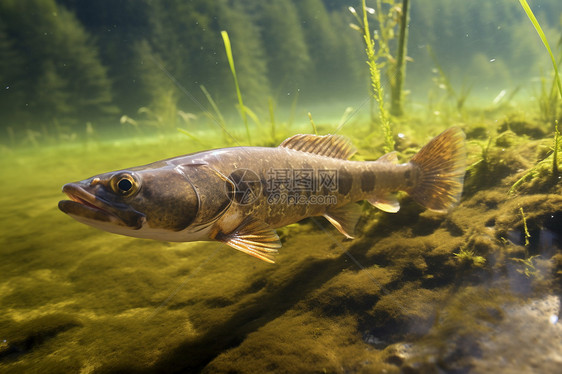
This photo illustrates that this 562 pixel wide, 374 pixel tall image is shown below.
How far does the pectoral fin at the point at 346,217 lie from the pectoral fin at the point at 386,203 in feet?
0.67

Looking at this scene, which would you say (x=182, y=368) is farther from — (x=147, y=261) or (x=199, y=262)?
(x=147, y=261)

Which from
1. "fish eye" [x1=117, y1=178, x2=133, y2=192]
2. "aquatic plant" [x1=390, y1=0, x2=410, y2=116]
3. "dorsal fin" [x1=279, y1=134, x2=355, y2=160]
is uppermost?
"aquatic plant" [x1=390, y1=0, x2=410, y2=116]

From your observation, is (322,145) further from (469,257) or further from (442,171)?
(469,257)

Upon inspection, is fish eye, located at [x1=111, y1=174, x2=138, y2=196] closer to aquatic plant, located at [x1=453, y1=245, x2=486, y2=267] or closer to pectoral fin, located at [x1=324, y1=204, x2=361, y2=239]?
pectoral fin, located at [x1=324, y1=204, x2=361, y2=239]

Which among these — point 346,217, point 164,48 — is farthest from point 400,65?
point 164,48

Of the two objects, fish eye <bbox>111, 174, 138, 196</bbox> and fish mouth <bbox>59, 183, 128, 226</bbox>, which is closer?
fish mouth <bbox>59, 183, 128, 226</bbox>

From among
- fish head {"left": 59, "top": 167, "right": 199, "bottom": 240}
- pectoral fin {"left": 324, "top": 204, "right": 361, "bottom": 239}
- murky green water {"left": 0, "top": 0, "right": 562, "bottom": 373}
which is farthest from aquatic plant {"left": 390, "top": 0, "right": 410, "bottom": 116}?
fish head {"left": 59, "top": 167, "right": 199, "bottom": 240}

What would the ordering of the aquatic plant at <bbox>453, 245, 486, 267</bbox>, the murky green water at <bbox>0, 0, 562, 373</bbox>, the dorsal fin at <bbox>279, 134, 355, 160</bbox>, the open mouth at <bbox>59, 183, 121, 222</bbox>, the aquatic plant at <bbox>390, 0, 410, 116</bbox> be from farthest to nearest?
the aquatic plant at <bbox>390, 0, 410, 116</bbox> < the dorsal fin at <bbox>279, 134, 355, 160</bbox> < the aquatic plant at <bbox>453, 245, 486, 267</bbox> < the open mouth at <bbox>59, 183, 121, 222</bbox> < the murky green water at <bbox>0, 0, 562, 373</bbox>

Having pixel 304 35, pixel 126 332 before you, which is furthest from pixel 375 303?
pixel 304 35

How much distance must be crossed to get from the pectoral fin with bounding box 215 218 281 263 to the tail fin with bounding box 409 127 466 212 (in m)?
1.72

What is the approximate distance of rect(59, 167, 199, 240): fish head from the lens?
6.07 ft

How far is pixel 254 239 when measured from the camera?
2.28 meters

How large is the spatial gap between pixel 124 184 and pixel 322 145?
6.39 ft

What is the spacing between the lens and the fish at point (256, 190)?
6.33ft
